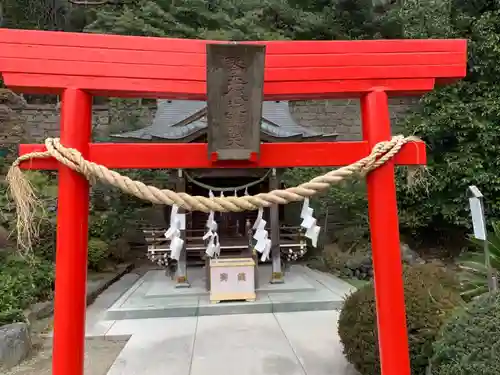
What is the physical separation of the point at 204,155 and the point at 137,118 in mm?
11783

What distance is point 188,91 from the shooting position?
249 cm

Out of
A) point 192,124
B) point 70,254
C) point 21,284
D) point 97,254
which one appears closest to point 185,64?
point 70,254

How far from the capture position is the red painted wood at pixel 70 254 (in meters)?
2.35

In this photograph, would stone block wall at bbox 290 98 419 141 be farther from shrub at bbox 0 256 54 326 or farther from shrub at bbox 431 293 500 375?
shrub at bbox 431 293 500 375

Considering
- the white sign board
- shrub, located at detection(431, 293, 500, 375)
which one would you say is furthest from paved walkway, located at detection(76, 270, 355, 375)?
the white sign board

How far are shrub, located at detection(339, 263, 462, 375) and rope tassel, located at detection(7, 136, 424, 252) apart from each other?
5.07ft

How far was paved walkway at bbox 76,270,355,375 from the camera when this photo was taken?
4.17 meters

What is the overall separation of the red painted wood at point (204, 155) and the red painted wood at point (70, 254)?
0.48ft

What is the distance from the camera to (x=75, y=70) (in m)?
2.39

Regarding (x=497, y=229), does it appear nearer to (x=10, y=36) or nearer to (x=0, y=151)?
(x=10, y=36)

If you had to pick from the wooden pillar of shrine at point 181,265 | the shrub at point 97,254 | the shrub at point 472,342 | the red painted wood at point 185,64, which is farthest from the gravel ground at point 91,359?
the shrub at point 97,254

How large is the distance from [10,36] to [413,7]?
12041mm

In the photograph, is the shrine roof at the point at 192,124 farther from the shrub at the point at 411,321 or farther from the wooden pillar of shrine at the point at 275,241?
the shrub at the point at 411,321

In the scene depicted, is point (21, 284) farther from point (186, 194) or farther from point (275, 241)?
point (186, 194)
